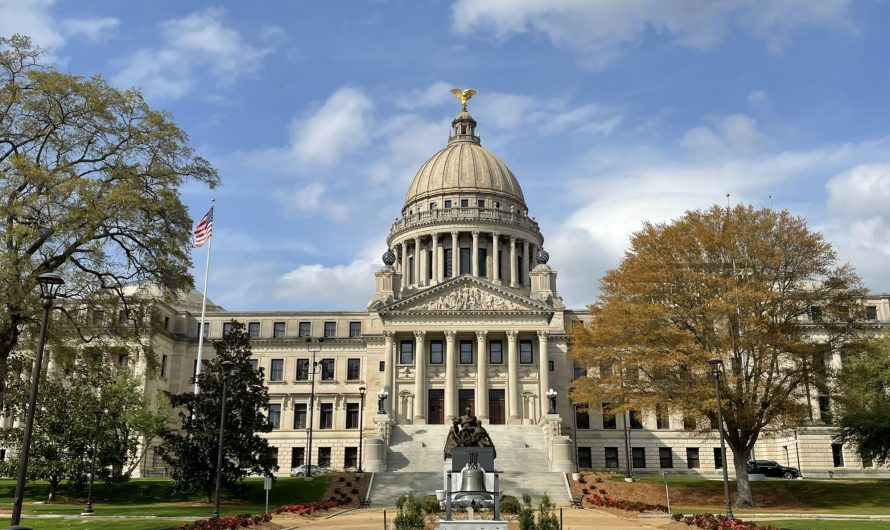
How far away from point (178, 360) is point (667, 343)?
53.5 m

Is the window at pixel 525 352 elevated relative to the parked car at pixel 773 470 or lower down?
elevated

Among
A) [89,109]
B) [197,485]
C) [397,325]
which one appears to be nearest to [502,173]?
[397,325]

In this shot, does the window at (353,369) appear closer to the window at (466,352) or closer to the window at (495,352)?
the window at (466,352)

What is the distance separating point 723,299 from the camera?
3909 centimetres

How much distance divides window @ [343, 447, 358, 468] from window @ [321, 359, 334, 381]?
747 centimetres

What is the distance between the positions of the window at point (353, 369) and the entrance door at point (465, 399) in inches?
554

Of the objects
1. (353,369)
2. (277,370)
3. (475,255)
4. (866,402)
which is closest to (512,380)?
(353,369)

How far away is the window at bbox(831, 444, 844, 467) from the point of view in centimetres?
6606

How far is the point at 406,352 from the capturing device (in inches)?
2657

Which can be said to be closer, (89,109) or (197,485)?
(89,109)

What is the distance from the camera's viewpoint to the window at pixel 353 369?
7606 cm

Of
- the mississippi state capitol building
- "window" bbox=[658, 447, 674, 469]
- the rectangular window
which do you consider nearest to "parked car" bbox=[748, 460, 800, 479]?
the mississippi state capitol building

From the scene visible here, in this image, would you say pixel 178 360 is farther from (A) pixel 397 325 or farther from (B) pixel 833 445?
(B) pixel 833 445

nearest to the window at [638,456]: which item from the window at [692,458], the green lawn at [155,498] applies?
the window at [692,458]
